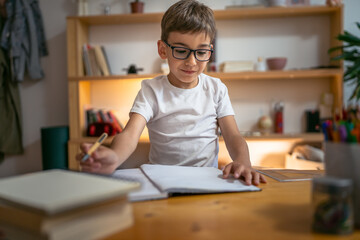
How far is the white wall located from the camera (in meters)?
3.57

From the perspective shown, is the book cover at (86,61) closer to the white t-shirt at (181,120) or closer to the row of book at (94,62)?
the row of book at (94,62)

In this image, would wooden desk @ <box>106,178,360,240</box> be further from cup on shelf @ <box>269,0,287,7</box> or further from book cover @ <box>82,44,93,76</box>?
book cover @ <box>82,44,93,76</box>

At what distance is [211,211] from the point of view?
71 centimetres

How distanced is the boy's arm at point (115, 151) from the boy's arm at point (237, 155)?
301 mm

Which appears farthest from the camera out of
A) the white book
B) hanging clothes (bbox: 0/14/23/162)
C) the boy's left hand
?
hanging clothes (bbox: 0/14/23/162)

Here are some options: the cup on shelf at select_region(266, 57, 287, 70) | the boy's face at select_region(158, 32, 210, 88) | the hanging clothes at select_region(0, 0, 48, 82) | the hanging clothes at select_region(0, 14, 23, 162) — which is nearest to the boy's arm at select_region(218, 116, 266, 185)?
the boy's face at select_region(158, 32, 210, 88)

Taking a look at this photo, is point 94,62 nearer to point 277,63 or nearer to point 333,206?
point 277,63

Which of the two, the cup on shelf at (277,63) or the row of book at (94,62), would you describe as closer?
the cup on shelf at (277,63)

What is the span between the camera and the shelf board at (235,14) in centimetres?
307

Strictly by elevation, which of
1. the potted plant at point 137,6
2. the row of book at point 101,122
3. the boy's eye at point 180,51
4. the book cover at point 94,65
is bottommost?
the row of book at point 101,122

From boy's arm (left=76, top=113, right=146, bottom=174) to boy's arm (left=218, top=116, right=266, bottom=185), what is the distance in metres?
0.30

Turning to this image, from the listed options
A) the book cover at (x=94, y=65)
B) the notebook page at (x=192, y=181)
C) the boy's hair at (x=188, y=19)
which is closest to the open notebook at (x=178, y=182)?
the notebook page at (x=192, y=181)

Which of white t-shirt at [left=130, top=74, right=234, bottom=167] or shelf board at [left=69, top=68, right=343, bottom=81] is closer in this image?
white t-shirt at [left=130, top=74, right=234, bottom=167]

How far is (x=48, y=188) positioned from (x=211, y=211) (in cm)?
31
